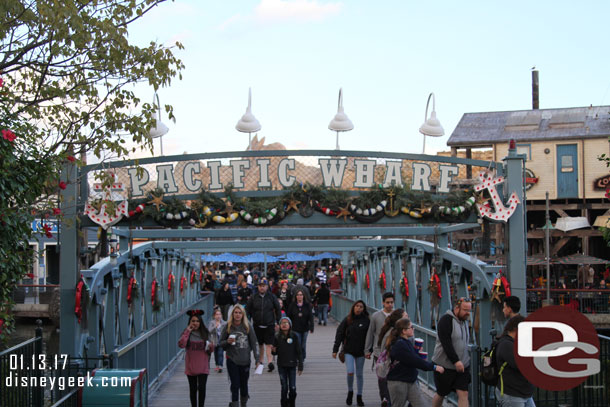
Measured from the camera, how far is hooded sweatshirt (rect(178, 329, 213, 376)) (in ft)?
34.6

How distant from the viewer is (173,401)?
39.5 ft

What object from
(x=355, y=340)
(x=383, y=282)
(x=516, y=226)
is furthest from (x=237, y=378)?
(x=383, y=282)

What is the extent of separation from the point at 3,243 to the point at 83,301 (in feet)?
10.7

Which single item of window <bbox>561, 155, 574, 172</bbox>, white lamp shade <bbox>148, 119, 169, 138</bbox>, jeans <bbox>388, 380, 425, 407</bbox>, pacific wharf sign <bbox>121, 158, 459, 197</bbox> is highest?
window <bbox>561, 155, 574, 172</bbox>

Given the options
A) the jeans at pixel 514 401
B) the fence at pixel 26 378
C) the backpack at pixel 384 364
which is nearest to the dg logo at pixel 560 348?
the jeans at pixel 514 401

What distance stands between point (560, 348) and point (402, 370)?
2854 mm

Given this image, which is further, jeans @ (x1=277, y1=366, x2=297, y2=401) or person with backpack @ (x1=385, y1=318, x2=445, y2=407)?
jeans @ (x1=277, y1=366, x2=297, y2=401)

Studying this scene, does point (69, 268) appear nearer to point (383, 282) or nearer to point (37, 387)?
point (37, 387)

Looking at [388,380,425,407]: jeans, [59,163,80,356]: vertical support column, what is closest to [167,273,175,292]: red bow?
[59,163,80,356]: vertical support column

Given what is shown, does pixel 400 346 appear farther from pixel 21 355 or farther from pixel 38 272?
pixel 38 272

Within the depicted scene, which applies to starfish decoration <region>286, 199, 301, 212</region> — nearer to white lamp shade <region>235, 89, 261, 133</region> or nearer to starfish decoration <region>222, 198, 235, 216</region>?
starfish decoration <region>222, 198, 235, 216</region>

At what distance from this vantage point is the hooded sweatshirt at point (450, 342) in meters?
9.21

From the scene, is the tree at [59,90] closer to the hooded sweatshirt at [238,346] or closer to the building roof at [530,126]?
the hooded sweatshirt at [238,346]

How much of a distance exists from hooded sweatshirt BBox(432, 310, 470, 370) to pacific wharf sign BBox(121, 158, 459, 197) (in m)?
3.91
